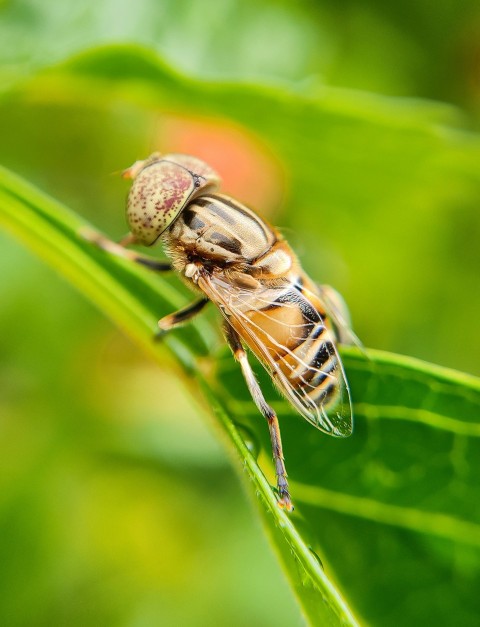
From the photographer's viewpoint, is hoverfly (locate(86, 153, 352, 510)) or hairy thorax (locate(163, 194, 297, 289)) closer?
hoverfly (locate(86, 153, 352, 510))

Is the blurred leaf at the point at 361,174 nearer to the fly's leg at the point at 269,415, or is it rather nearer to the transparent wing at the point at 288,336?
the transparent wing at the point at 288,336

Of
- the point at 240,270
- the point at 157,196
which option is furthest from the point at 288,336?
the point at 157,196

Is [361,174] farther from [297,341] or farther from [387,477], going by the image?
[387,477]

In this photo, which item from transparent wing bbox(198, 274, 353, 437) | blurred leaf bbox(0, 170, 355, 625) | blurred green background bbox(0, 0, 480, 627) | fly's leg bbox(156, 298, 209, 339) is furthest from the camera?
blurred green background bbox(0, 0, 480, 627)

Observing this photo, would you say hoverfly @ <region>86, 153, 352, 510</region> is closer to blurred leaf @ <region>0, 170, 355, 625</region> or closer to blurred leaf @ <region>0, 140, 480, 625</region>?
blurred leaf @ <region>0, 170, 355, 625</region>

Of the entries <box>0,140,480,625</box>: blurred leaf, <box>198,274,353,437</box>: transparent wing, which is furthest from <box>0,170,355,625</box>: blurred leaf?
<box>198,274,353,437</box>: transparent wing

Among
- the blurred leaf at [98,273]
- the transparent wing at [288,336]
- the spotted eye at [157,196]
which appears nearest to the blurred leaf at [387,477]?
the blurred leaf at [98,273]
